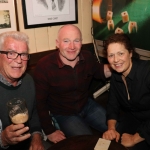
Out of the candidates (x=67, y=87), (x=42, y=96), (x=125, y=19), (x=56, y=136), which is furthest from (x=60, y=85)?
(x=125, y=19)

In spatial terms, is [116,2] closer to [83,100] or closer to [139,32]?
[139,32]

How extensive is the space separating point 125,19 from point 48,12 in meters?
0.77

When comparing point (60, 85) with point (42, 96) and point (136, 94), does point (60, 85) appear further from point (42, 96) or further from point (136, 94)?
point (136, 94)

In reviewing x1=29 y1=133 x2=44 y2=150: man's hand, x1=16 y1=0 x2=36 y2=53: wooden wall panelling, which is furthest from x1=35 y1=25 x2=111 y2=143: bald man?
x1=16 y1=0 x2=36 y2=53: wooden wall panelling

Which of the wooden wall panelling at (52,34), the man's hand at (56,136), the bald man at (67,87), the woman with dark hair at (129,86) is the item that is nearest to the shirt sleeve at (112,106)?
the woman with dark hair at (129,86)

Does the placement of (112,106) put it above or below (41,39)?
below

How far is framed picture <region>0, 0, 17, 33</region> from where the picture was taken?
175 centimetres

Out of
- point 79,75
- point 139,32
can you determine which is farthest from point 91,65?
point 139,32

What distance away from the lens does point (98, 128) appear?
1.90 meters

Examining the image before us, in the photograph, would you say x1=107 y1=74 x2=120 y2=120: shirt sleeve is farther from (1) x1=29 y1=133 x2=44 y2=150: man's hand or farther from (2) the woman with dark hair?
(1) x1=29 y1=133 x2=44 y2=150: man's hand

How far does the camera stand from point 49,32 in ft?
7.06

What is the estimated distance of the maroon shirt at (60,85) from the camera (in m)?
1.76

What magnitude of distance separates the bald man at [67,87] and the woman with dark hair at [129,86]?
261mm

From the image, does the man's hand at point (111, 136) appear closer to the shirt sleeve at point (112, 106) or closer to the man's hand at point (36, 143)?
the shirt sleeve at point (112, 106)
